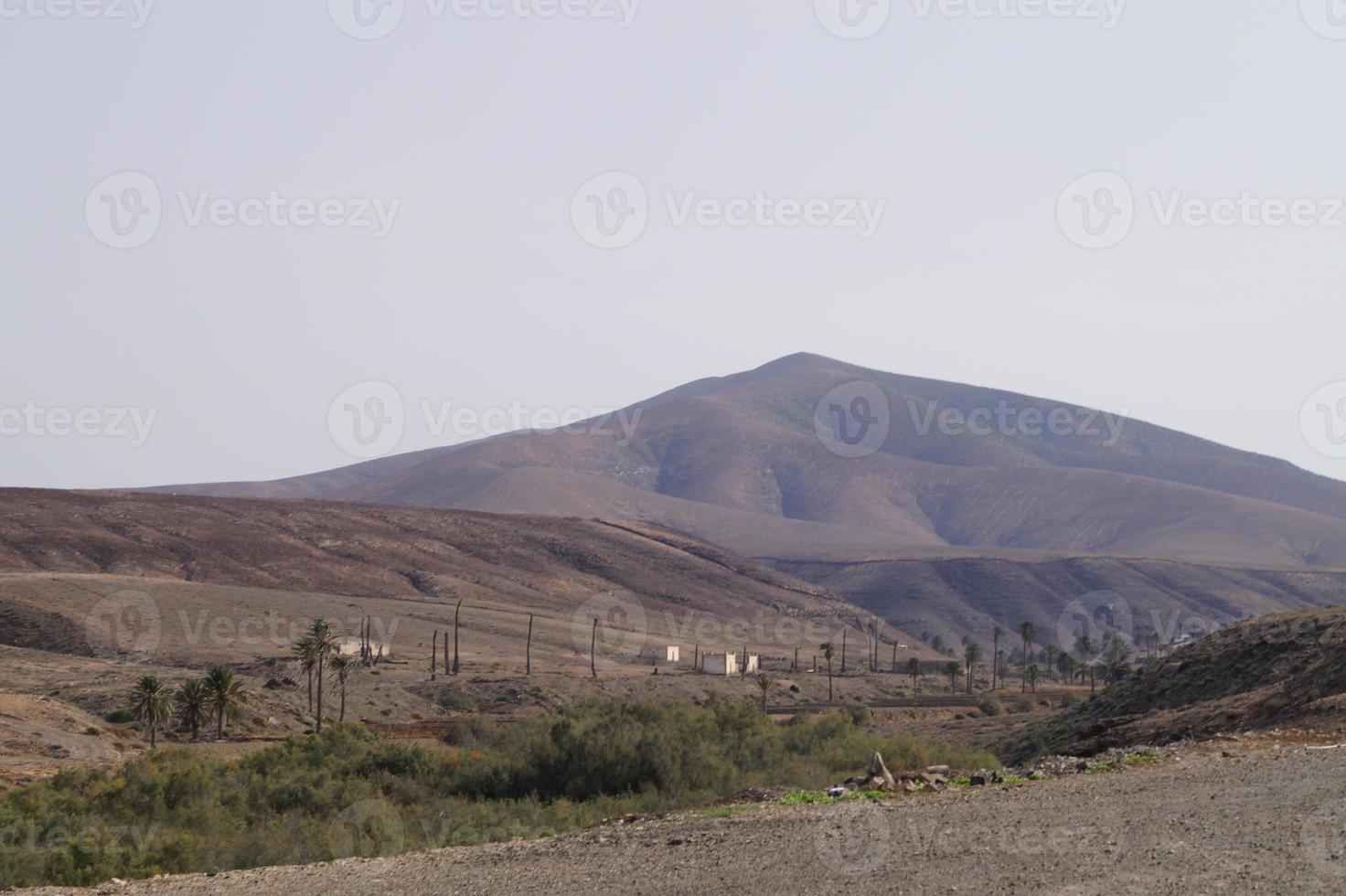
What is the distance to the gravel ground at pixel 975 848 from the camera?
1088 centimetres

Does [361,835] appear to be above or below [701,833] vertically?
below

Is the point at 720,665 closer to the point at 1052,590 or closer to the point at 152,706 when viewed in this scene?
the point at 152,706

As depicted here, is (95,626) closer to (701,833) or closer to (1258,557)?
(701,833)

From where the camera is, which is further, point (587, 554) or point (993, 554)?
point (993, 554)

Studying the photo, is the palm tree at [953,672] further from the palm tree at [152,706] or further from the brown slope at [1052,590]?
the palm tree at [152,706]

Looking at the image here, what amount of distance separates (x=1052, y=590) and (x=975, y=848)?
496 feet

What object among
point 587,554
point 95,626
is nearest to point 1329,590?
point 587,554

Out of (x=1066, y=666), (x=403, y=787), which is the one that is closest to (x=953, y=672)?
(x=1066, y=666)

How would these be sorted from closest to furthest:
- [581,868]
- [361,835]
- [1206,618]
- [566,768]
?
[581,868] → [361,835] → [566,768] → [1206,618]

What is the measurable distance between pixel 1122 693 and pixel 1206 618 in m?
117

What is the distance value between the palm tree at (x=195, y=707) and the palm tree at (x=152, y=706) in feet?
2.35

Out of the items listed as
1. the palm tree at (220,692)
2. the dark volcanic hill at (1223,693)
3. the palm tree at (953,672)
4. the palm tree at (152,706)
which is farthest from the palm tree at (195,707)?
the palm tree at (953,672)

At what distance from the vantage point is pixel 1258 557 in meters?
186

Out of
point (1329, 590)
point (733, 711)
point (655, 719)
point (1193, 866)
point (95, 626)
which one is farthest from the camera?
point (1329, 590)
